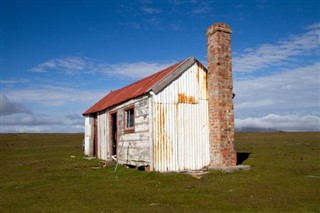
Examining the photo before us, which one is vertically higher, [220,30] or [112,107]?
[220,30]

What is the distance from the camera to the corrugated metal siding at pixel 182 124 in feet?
57.8

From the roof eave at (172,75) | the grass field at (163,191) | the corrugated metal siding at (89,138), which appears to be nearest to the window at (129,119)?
the grass field at (163,191)

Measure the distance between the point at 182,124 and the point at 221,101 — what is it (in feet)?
8.16

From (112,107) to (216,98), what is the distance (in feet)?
27.4

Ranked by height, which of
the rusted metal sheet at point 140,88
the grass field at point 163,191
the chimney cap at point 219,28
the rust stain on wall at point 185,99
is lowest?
the grass field at point 163,191

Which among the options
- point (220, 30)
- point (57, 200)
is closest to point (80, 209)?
point (57, 200)

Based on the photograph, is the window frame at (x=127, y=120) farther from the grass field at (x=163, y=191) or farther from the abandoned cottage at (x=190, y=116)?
the grass field at (x=163, y=191)

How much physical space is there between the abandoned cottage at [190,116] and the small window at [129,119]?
600 millimetres

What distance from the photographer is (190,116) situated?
1864 cm

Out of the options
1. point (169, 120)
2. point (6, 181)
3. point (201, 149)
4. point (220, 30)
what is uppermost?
point (220, 30)

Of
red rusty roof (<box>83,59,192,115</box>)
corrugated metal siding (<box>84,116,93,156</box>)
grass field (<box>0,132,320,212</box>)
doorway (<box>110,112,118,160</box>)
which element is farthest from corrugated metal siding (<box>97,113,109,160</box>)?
grass field (<box>0,132,320,212</box>)

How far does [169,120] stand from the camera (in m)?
18.0

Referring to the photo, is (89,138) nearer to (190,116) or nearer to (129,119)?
(129,119)

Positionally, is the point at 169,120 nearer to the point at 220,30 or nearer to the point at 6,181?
the point at 220,30
